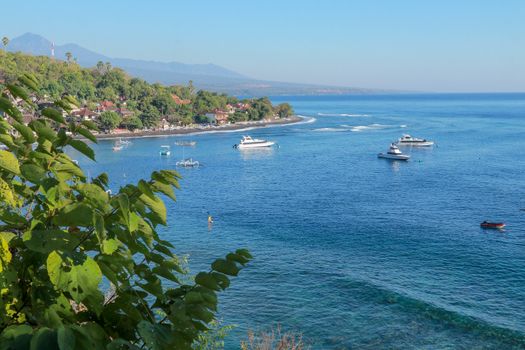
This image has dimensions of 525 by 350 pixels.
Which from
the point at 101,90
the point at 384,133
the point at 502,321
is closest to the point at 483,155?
the point at 384,133

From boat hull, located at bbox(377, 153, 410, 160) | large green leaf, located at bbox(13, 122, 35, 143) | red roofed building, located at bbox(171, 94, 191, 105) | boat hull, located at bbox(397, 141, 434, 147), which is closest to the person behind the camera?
large green leaf, located at bbox(13, 122, 35, 143)

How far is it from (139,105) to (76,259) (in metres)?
131

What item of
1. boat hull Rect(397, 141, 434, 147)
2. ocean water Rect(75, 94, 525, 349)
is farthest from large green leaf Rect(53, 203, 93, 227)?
boat hull Rect(397, 141, 434, 147)

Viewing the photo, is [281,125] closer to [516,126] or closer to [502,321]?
[516,126]

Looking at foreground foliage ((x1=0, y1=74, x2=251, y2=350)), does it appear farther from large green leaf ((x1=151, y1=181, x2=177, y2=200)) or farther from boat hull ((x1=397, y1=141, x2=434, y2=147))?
boat hull ((x1=397, y1=141, x2=434, y2=147))

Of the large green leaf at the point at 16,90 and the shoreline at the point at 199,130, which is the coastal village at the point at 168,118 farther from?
the large green leaf at the point at 16,90

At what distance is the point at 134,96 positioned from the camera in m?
133

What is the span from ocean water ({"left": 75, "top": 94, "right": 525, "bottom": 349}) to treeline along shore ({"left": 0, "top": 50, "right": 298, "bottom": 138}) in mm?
43352

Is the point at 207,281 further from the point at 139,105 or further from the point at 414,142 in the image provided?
the point at 139,105

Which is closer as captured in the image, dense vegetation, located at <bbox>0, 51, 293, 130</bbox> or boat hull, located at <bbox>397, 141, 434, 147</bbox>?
boat hull, located at <bbox>397, 141, 434, 147</bbox>

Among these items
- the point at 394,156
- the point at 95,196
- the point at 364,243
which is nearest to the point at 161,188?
the point at 95,196

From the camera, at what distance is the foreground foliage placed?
2025 millimetres

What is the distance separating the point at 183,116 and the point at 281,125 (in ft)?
85.3

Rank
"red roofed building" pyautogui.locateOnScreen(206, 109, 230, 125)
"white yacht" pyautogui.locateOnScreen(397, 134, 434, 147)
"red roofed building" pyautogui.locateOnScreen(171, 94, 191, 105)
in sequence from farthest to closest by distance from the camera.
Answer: "red roofed building" pyautogui.locateOnScreen(171, 94, 191, 105) < "red roofed building" pyautogui.locateOnScreen(206, 109, 230, 125) < "white yacht" pyautogui.locateOnScreen(397, 134, 434, 147)
